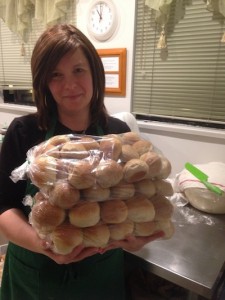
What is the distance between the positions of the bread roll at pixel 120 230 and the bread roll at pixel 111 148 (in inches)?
5.6

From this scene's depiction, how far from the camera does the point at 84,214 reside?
497 mm

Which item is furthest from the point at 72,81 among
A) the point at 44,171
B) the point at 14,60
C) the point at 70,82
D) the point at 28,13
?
the point at 14,60

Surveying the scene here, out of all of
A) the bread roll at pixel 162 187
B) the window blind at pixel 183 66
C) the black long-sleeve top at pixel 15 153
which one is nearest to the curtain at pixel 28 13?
the window blind at pixel 183 66

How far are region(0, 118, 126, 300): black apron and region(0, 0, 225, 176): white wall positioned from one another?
0.82 metres

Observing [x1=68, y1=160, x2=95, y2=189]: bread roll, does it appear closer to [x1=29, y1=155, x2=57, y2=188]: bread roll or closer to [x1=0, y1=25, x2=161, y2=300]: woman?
[x1=29, y1=155, x2=57, y2=188]: bread roll

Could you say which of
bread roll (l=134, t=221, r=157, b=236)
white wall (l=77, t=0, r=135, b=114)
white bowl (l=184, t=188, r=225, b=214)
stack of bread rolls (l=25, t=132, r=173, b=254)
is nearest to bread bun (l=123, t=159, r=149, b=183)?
stack of bread rolls (l=25, t=132, r=173, b=254)

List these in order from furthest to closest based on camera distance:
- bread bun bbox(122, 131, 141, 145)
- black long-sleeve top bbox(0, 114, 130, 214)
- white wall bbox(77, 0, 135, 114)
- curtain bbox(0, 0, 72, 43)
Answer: curtain bbox(0, 0, 72, 43) → white wall bbox(77, 0, 135, 114) → black long-sleeve top bbox(0, 114, 130, 214) → bread bun bbox(122, 131, 141, 145)

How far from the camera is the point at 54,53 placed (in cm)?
70

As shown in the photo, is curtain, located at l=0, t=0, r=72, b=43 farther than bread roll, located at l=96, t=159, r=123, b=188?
Yes

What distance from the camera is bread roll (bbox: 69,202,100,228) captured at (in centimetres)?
50

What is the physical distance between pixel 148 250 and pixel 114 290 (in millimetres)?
178

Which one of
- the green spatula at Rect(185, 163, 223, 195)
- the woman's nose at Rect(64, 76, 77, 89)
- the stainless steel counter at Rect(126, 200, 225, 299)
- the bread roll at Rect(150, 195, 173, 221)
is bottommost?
the stainless steel counter at Rect(126, 200, 225, 299)

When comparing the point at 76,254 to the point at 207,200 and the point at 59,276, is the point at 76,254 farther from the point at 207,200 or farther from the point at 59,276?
the point at 207,200

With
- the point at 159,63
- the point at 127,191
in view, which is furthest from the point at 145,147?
the point at 159,63
